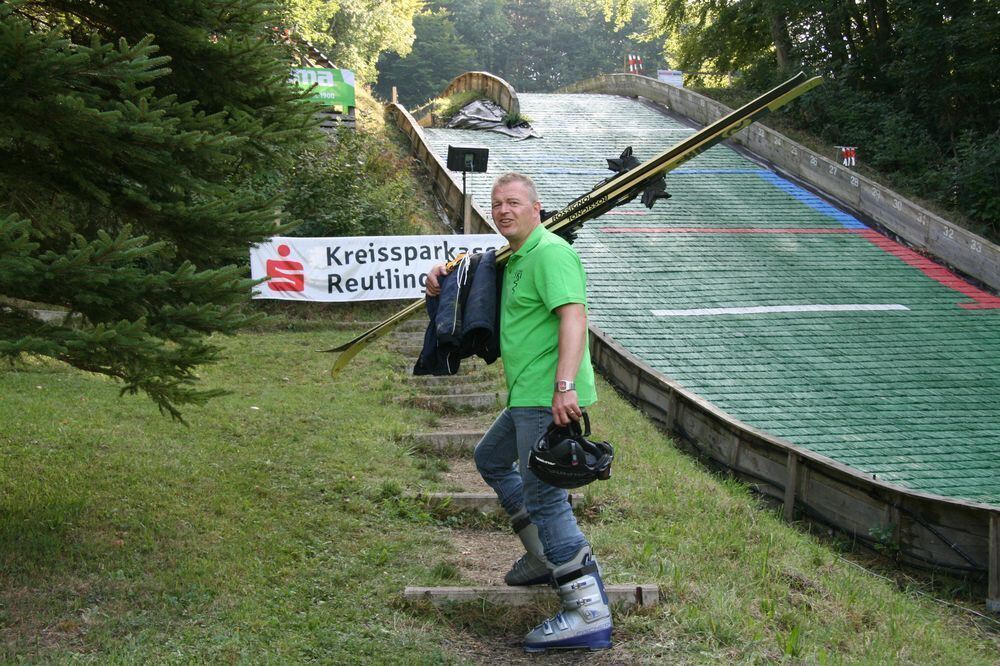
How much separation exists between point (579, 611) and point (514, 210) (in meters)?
1.72

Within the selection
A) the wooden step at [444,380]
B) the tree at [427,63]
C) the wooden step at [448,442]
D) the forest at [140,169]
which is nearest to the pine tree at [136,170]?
the forest at [140,169]

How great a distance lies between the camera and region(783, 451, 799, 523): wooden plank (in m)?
8.78

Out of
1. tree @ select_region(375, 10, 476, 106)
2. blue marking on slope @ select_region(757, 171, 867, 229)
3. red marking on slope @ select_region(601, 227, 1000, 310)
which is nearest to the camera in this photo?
red marking on slope @ select_region(601, 227, 1000, 310)

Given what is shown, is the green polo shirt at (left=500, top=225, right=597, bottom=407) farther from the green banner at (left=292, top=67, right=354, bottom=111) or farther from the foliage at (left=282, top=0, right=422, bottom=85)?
the foliage at (left=282, top=0, right=422, bottom=85)

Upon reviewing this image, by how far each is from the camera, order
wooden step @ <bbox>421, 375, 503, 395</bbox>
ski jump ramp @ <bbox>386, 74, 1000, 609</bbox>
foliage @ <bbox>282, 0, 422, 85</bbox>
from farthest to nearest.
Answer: foliage @ <bbox>282, 0, 422, 85</bbox> < wooden step @ <bbox>421, 375, 503, 395</bbox> < ski jump ramp @ <bbox>386, 74, 1000, 609</bbox>

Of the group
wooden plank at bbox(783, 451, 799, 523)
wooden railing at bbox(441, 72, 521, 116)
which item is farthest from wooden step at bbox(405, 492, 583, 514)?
wooden railing at bbox(441, 72, 521, 116)

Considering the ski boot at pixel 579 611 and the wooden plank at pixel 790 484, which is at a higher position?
the ski boot at pixel 579 611

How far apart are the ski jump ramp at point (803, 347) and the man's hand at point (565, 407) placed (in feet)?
16.7

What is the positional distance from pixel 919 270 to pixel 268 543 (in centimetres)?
1415

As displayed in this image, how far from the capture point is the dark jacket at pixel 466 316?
4.37 meters

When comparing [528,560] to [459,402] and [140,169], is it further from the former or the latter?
[459,402]

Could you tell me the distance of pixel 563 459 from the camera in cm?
393

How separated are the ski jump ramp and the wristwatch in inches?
202

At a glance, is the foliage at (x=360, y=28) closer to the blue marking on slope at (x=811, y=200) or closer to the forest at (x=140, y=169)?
the blue marking on slope at (x=811, y=200)
